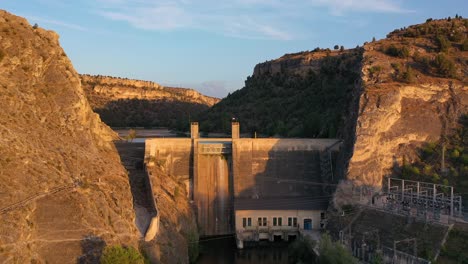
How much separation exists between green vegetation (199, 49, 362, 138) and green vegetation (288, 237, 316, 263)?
21.6 meters

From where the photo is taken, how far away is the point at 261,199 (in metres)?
52.5

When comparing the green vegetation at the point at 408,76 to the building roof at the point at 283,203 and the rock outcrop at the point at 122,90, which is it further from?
the rock outcrop at the point at 122,90

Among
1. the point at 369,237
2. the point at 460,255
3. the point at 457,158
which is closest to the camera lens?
the point at 460,255

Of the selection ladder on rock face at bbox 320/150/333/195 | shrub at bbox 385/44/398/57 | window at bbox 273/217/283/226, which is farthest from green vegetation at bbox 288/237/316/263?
shrub at bbox 385/44/398/57

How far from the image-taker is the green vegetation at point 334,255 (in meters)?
35.9

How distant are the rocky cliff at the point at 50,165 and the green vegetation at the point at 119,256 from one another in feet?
4.69

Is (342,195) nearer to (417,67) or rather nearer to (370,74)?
(370,74)

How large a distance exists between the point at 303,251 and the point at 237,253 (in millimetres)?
7759

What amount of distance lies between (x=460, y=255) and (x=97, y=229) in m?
24.2

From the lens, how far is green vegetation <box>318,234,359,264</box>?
3594 centimetres

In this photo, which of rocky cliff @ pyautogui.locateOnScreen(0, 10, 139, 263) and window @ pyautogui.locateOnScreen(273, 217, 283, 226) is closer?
rocky cliff @ pyautogui.locateOnScreen(0, 10, 139, 263)

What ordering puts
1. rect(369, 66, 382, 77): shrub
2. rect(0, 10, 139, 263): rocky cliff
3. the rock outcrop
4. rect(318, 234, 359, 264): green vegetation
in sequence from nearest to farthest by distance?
rect(0, 10, 139, 263): rocky cliff, rect(318, 234, 359, 264): green vegetation, rect(369, 66, 382, 77): shrub, the rock outcrop

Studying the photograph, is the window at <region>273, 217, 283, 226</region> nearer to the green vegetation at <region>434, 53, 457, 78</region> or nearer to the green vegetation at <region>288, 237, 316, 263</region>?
the green vegetation at <region>288, 237, 316, 263</region>

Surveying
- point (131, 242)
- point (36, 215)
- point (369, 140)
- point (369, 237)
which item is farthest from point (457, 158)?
point (36, 215)
